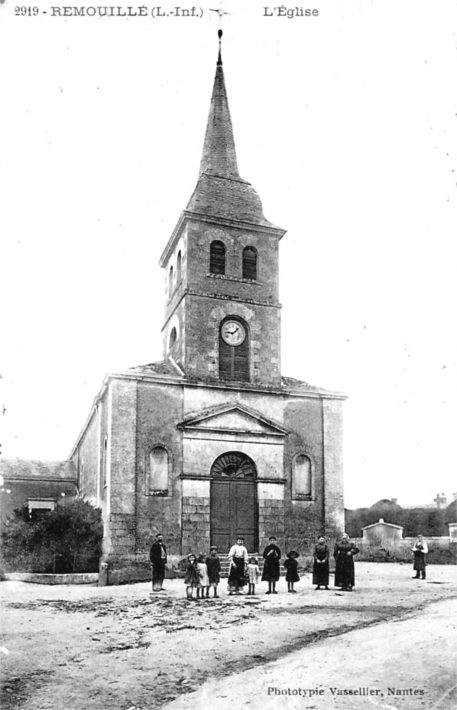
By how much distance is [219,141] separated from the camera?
29.3 meters

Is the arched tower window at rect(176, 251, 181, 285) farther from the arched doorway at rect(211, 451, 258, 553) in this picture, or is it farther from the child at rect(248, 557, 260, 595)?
the child at rect(248, 557, 260, 595)

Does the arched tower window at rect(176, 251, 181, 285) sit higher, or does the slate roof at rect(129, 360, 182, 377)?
the arched tower window at rect(176, 251, 181, 285)

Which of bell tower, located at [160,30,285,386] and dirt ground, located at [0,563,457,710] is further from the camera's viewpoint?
bell tower, located at [160,30,285,386]

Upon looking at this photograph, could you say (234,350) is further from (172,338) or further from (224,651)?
(224,651)

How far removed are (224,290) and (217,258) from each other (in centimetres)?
136

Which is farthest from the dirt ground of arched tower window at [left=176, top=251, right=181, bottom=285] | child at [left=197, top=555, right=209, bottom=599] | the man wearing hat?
arched tower window at [left=176, top=251, right=181, bottom=285]

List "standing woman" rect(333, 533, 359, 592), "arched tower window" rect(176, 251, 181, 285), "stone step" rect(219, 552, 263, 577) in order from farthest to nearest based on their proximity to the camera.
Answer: "arched tower window" rect(176, 251, 181, 285)
"stone step" rect(219, 552, 263, 577)
"standing woman" rect(333, 533, 359, 592)

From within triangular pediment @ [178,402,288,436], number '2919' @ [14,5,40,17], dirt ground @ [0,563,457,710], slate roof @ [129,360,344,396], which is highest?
number '2919' @ [14,5,40,17]

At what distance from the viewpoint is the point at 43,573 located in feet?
70.4

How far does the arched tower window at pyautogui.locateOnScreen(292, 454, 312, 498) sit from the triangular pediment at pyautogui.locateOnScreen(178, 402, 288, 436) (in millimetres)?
1320

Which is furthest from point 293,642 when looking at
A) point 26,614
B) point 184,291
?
point 184,291

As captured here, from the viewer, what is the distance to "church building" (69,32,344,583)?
22.6 meters

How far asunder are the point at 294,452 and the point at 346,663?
16084mm

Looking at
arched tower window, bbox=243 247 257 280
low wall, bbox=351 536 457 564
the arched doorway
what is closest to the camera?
the arched doorway
